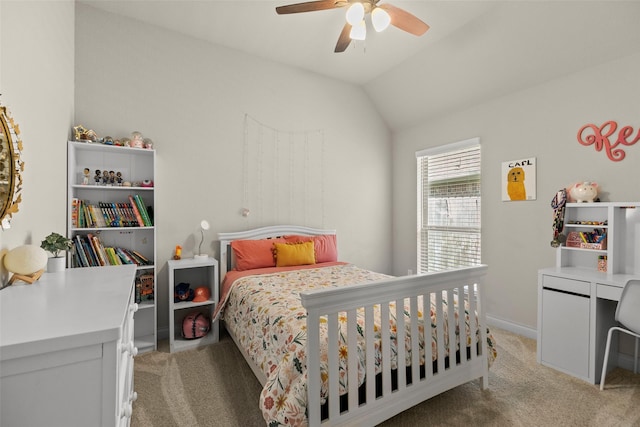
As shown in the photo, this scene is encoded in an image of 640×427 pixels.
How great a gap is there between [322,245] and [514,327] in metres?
2.14

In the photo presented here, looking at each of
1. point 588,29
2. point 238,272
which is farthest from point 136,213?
point 588,29

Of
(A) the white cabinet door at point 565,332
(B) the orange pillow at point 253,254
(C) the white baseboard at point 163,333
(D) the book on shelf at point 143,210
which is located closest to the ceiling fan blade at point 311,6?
(D) the book on shelf at point 143,210

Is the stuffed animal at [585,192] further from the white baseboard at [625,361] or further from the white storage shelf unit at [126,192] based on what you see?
the white storage shelf unit at [126,192]

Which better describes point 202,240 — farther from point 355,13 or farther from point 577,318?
point 577,318

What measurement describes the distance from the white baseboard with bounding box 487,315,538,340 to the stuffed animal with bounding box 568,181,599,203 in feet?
4.22

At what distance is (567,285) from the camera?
240 centimetres

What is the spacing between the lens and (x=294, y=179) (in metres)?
3.79

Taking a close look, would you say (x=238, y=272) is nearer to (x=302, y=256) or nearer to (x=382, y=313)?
(x=302, y=256)

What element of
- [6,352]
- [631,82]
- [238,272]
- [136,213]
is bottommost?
[238,272]

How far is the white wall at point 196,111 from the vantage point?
9.21ft

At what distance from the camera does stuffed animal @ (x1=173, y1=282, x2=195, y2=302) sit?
291 cm

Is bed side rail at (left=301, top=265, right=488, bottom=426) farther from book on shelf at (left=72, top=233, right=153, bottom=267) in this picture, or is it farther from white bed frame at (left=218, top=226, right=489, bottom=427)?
book on shelf at (left=72, top=233, right=153, bottom=267)

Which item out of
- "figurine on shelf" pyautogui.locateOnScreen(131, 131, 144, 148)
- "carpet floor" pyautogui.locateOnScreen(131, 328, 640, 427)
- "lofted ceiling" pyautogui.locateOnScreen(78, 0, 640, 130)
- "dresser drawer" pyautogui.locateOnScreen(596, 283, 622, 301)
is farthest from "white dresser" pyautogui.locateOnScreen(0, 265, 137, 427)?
"dresser drawer" pyautogui.locateOnScreen(596, 283, 622, 301)

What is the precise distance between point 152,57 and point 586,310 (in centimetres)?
424
